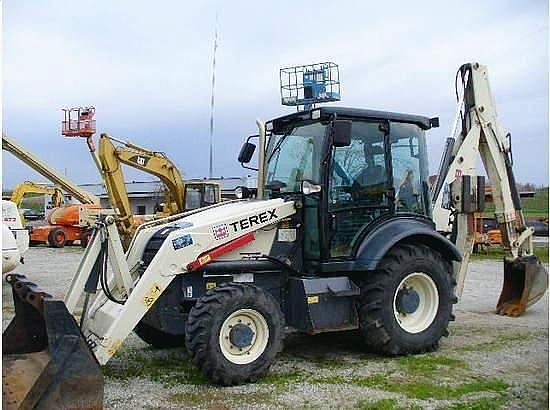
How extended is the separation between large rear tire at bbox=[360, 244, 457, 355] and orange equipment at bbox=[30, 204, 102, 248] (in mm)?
20400

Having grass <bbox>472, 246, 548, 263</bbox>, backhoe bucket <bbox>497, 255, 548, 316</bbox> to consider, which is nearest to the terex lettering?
backhoe bucket <bbox>497, 255, 548, 316</bbox>

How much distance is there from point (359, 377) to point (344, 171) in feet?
6.46

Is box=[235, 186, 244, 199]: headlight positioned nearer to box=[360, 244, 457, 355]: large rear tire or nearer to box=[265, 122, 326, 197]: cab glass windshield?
box=[265, 122, 326, 197]: cab glass windshield

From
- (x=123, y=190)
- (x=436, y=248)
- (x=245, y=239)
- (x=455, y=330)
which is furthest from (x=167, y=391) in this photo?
(x=123, y=190)

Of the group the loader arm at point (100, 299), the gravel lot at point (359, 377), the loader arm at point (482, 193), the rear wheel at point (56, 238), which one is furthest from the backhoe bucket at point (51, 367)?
the rear wheel at point (56, 238)

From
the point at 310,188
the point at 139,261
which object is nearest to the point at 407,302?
the point at 310,188

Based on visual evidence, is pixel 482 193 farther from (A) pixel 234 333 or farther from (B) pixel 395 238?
(A) pixel 234 333

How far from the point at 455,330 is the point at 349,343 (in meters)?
1.57

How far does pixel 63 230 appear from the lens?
25641 millimetres

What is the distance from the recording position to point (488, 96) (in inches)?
333

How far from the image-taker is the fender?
6246 millimetres

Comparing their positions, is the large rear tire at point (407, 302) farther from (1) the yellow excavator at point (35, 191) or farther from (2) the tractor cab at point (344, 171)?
(1) the yellow excavator at point (35, 191)

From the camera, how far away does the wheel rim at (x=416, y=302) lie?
21.4 ft

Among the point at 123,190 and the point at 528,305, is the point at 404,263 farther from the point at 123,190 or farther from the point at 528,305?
the point at 123,190
